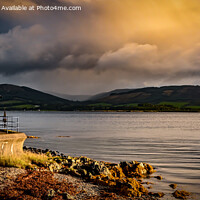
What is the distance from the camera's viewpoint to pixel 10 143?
66.8ft

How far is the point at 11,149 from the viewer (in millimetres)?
20406

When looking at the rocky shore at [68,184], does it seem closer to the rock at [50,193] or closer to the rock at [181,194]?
the rock at [50,193]

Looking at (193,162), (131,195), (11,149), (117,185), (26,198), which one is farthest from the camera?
(193,162)

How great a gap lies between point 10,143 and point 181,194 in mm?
11642

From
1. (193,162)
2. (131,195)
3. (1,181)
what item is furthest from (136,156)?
(1,181)

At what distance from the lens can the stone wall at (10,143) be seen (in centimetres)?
1973

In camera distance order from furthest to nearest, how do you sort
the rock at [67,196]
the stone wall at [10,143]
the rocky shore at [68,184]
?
1. the stone wall at [10,143]
2. the rocky shore at [68,184]
3. the rock at [67,196]

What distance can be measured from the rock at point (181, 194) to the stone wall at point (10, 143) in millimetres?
11069

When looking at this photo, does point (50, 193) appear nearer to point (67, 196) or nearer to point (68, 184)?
point (67, 196)

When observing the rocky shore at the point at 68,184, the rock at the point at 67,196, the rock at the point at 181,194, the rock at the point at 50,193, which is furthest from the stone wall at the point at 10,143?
the rock at the point at 181,194

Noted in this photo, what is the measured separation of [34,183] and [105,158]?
15.7 m

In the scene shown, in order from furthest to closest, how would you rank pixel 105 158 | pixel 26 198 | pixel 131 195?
1. pixel 105 158
2. pixel 131 195
3. pixel 26 198

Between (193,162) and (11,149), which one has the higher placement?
(11,149)

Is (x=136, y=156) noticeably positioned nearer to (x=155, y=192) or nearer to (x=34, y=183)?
(x=155, y=192)
